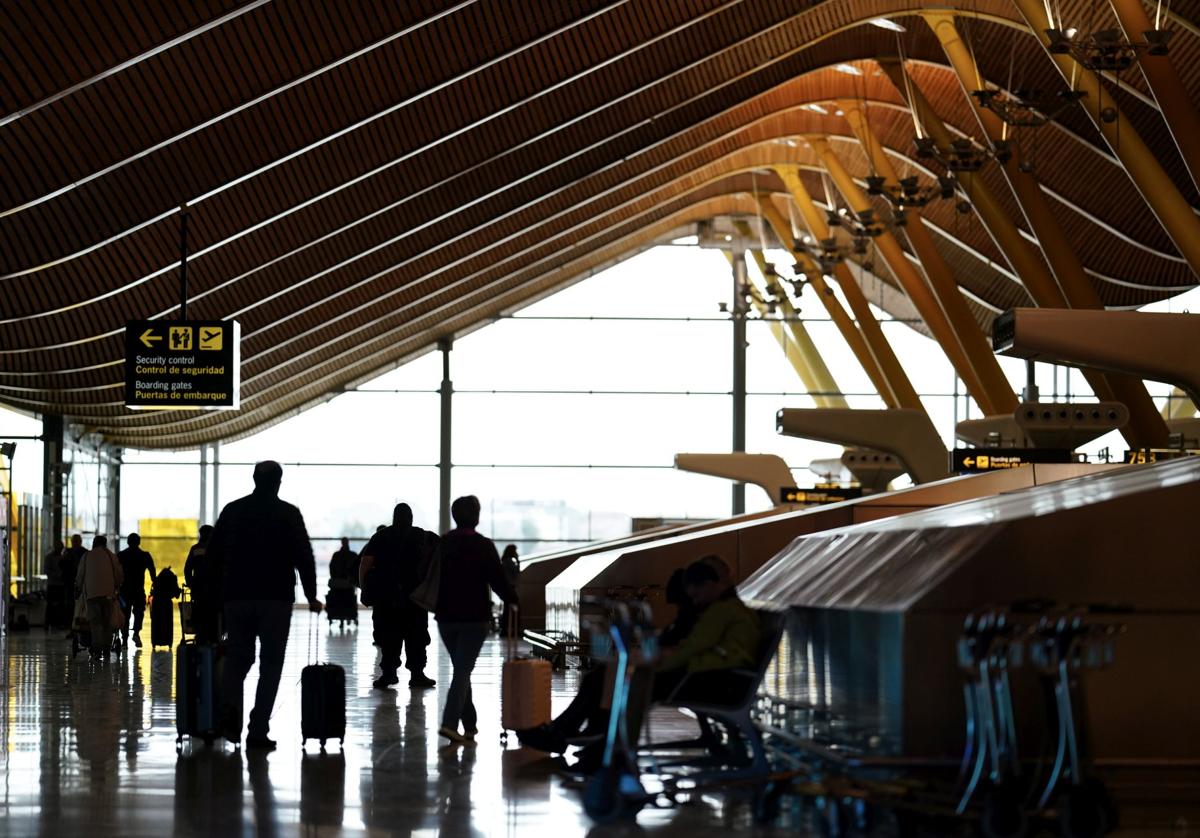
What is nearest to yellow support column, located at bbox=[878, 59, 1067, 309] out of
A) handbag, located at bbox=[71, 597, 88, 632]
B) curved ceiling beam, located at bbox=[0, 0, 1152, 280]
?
curved ceiling beam, located at bbox=[0, 0, 1152, 280]

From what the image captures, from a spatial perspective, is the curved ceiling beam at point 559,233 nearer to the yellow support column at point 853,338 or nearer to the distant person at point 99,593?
the yellow support column at point 853,338

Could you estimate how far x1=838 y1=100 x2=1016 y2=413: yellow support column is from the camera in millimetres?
31578

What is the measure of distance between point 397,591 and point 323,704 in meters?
5.36

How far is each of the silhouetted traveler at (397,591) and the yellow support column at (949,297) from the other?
16733mm

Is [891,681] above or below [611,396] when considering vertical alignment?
below

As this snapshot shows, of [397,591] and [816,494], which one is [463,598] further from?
[816,494]

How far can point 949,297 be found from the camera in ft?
107

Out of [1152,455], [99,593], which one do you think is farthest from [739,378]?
[99,593]

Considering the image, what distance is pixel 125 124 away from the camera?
18.2 meters

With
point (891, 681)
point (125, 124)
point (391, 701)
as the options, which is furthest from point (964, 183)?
point (891, 681)

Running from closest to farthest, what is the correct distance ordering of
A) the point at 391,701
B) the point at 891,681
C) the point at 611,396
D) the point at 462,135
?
1. the point at 891,681
2. the point at 391,701
3. the point at 462,135
4. the point at 611,396

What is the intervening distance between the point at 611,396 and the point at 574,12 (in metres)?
26.3

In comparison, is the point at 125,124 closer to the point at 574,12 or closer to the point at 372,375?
the point at 574,12

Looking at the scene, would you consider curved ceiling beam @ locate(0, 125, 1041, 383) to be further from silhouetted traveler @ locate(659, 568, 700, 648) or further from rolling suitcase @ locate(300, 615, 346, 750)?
silhouetted traveler @ locate(659, 568, 700, 648)
